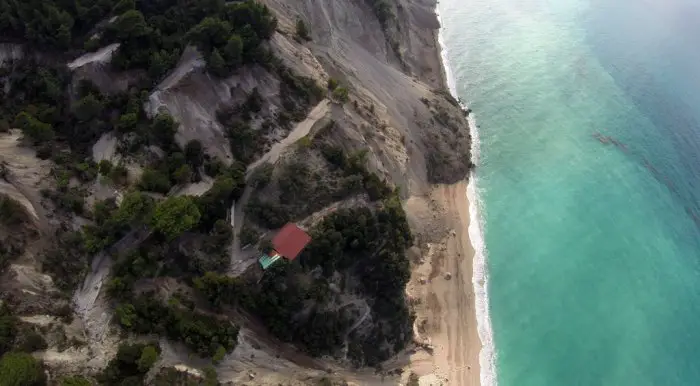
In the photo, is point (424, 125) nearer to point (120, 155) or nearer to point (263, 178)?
point (263, 178)

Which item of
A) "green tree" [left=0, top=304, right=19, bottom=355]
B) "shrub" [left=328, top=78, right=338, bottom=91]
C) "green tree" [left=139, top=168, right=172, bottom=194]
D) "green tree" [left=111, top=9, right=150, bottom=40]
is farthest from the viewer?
"shrub" [left=328, top=78, right=338, bottom=91]

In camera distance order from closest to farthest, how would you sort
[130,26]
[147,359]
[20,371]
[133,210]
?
[20,371] < [147,359] < [133,210] < [130,26]

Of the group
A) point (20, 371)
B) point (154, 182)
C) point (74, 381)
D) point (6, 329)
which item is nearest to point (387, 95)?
point (154, 182)

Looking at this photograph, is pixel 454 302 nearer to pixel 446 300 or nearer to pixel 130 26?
pixel 446 300

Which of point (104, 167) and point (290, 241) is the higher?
point (104, 167)

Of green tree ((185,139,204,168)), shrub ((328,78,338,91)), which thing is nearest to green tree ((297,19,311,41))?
shrub ((328,78,338,91))

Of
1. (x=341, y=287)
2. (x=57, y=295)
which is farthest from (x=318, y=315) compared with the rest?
(x=57, y=295)

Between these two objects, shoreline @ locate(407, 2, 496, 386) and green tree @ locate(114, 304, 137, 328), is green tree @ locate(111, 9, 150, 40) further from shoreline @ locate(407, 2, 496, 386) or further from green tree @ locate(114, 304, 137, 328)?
shoreline @ locate(407, 2, 496, 386)
